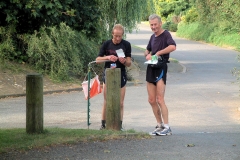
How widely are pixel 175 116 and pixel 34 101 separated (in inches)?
261

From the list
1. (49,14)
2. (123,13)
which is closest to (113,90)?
(49,14)

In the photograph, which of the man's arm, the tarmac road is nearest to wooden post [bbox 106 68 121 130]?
the man's arm

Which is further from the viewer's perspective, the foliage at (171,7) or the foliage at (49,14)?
the foliage at (171,7)

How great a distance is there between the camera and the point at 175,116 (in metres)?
14.0

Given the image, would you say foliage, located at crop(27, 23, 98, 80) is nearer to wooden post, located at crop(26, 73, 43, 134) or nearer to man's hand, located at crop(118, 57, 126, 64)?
man's hand, located at crop(118, 57, 126, 64)

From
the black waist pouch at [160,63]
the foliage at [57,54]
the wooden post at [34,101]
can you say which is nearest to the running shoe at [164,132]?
the black waist pouch at [160,63]

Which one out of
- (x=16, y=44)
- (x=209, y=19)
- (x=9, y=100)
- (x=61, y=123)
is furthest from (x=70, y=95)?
(x=209, y=19)

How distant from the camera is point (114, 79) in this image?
8.38m

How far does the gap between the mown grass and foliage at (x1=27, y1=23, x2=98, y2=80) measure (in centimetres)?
1220

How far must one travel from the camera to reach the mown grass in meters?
7.23

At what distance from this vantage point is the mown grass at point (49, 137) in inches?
285

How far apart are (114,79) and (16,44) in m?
13.6

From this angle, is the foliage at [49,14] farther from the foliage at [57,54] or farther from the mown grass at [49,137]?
the foliage at [57,54]

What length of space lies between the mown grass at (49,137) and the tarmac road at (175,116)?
24 centimetres
